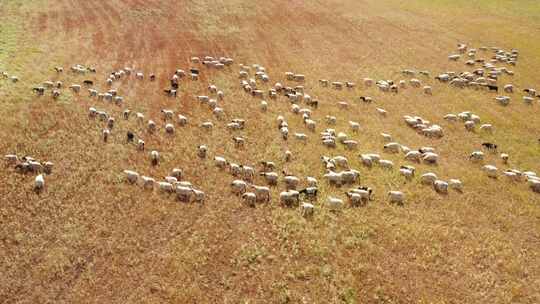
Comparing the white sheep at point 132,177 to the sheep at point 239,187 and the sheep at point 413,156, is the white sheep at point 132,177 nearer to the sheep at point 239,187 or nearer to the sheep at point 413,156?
the sheep at point 239,187

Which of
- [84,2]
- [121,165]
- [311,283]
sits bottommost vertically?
[311,283]

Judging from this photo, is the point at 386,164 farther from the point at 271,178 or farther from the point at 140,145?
the point at 140,145

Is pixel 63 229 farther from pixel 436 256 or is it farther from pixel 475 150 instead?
pixel 475 150

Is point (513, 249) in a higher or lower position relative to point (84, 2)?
lower

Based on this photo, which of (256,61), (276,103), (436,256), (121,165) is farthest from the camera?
(256,61)

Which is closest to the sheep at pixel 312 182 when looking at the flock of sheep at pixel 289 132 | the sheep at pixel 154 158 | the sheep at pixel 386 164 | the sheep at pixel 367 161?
the flock of sheep at pixel 289 132

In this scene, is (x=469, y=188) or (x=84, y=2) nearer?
(x=469, y=188)

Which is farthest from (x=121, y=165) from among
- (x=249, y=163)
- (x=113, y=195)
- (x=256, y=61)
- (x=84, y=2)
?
(x=84, y=2)

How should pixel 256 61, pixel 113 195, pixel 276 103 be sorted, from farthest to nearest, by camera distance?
1. pixel 256 61
2. pixel 276 103
3. pixel 113 195
